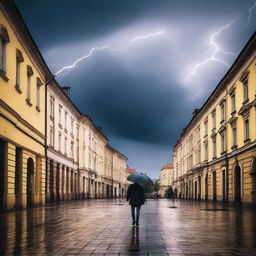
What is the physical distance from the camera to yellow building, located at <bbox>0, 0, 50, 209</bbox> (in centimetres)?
2120

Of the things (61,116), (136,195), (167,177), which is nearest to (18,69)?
(136,195)

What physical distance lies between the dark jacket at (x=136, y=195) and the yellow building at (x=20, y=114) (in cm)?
857

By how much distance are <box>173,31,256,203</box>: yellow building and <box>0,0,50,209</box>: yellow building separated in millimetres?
13506

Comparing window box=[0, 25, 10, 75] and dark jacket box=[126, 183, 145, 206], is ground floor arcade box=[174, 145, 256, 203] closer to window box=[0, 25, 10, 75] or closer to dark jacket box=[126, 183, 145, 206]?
dark jacket box=[126, 183, 145, 206]

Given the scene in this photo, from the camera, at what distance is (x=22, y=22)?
23203 mm

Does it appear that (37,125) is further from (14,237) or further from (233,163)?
(14,237)

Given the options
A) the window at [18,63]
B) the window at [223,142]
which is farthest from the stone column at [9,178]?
the window at [223,142]

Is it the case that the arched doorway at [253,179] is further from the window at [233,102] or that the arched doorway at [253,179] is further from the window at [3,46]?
the window at [3,46]

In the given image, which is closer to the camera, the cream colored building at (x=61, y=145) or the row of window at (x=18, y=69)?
the row of window at (x=18, y=69)

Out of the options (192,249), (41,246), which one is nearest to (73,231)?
(41,246)

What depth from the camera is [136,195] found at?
45.9 feet

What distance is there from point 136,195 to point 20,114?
12460mm

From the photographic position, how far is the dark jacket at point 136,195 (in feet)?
45.4

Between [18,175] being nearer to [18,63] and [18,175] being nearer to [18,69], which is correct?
[18,69]
